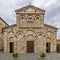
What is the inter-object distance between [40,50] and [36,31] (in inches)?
159

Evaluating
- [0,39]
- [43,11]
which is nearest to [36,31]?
[43,11]

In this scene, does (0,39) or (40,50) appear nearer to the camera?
(40,50)

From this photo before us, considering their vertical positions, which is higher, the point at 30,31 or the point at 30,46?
the point at 30,31

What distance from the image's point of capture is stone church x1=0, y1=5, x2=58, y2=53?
49531 mm

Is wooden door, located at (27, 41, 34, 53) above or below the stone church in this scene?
below

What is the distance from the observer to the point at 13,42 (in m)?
49.6

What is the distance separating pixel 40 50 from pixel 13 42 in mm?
5834

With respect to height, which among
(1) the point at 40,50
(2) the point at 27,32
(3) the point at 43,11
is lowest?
(1) the point at 40,50

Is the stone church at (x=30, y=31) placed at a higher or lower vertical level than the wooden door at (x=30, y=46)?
higher

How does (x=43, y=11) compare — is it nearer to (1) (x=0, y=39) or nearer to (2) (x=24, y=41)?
(2) (x=24, y=41)

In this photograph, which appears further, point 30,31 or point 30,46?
point 30,31

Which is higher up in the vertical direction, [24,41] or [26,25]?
[26,25]

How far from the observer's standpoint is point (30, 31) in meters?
49.9

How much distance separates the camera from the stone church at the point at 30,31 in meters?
49.5
